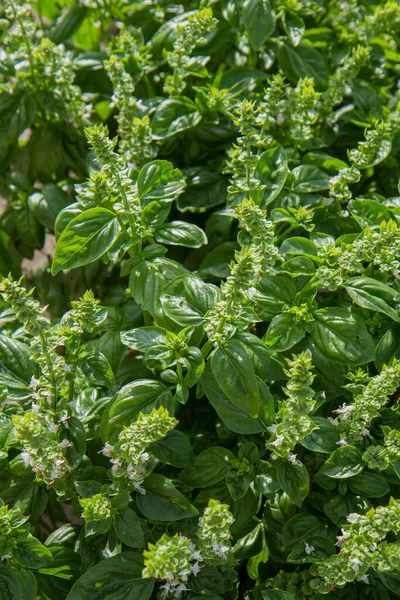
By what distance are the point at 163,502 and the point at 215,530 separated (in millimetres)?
194

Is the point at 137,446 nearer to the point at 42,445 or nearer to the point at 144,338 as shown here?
the point at 42,445

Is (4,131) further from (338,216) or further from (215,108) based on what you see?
(338,216)

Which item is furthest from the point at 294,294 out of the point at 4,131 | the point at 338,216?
the point at 4,131

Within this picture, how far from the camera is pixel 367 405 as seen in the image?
47.4 inches

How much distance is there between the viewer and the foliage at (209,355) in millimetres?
1206

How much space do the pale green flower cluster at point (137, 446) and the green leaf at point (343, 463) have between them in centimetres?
30

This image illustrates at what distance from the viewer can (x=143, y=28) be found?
2035 millimetres

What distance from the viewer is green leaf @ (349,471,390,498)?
1264 mm

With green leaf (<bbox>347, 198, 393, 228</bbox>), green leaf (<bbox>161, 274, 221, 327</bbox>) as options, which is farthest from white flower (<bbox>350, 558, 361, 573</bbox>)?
green leaf (<bbox>347, 198, 393, 228</bbox>)

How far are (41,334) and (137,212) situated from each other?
0.33 meters

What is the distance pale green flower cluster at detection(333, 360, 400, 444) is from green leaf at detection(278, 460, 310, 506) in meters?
0.10

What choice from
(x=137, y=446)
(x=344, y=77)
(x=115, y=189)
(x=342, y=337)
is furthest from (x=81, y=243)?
(x=344, y=77)

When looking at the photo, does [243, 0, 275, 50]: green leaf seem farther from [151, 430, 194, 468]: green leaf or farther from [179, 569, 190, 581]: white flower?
[179, 569, 190, 581]: white flower

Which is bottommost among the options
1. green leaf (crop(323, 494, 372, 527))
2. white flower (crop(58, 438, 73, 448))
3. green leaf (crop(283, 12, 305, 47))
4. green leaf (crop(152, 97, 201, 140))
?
green leaf (crop(323, 494, 372, 527))
